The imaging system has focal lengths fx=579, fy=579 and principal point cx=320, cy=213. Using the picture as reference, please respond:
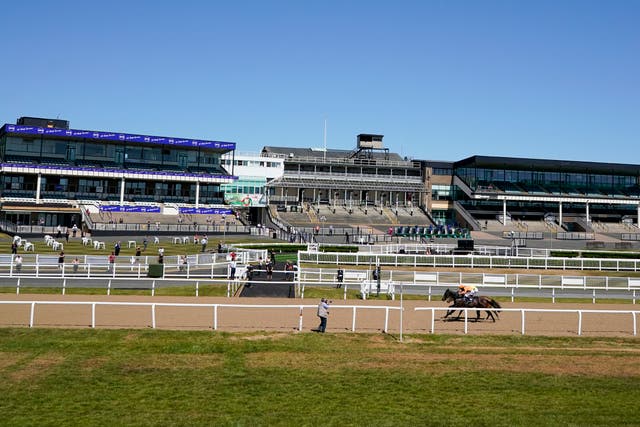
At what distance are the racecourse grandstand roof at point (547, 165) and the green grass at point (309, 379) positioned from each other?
7203cm

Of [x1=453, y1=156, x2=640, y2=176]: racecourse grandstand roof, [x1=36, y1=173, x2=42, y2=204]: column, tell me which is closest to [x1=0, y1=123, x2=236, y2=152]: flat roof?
[x1=36, y1=173, x2=42, y2=204]: column

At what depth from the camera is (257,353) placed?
16047mm

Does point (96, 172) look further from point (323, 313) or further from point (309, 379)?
point (309, 379)

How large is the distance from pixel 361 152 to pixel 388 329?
78093mm

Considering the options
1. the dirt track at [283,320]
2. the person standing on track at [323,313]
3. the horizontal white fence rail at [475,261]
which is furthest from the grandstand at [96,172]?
the person standing on track at [323,313]

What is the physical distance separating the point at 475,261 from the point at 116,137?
172 ft

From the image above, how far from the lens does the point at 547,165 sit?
90.4 meters

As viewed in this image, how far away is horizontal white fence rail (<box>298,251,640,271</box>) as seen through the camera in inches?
1674

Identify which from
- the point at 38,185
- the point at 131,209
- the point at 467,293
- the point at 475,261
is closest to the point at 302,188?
the point at 131,209

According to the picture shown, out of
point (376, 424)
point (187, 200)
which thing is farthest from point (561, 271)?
point (187, 200)

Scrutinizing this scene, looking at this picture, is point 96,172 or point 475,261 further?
point 96,172

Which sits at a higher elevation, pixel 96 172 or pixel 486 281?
pixel 96 172

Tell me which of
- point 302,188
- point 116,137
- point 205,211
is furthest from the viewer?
point 302,188

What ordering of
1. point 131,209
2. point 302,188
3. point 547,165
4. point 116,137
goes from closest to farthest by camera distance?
point 131,209 → point 116,137 → point 302,188 → point 547,165
